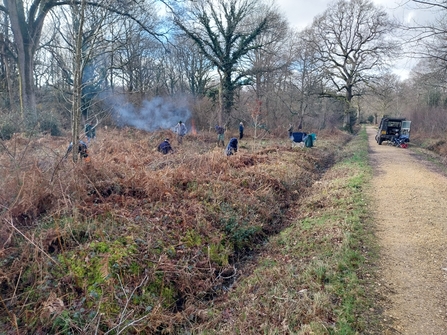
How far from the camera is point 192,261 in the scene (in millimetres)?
5020

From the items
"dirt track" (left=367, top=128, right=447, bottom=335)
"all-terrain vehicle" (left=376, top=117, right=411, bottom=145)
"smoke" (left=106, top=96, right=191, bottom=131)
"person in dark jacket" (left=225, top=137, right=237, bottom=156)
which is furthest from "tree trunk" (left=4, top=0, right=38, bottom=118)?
"all-terrain vehicle" (left=376, top=117, right=411, bottom=145)

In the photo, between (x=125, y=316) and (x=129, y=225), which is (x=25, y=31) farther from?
(x=125, y=316)

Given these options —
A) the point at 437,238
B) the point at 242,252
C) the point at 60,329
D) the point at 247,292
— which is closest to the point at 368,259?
the point at 437,238

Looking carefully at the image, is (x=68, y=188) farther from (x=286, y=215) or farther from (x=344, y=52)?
(x=344, y=52)

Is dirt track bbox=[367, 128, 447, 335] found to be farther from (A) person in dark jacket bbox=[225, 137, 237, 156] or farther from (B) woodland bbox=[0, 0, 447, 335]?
(A) person in dark jacket bbox=[225, 137, 237, 156]

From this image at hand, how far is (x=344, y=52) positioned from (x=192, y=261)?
31747 mm

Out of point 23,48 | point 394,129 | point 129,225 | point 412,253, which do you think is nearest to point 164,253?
point 129,225

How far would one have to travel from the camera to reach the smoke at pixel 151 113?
22.2 meters

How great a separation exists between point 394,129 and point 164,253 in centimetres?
2032

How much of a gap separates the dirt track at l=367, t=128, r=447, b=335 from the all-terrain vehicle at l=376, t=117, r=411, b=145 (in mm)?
11675

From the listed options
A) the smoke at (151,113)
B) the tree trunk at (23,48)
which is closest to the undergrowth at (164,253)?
the tree trunk at (23,48)

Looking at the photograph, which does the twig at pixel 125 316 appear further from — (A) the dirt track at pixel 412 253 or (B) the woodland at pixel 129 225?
(A) the dirt track at pixel 412 253

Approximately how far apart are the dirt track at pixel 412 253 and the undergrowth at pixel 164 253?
1.35 feet

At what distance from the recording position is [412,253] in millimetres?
4602
